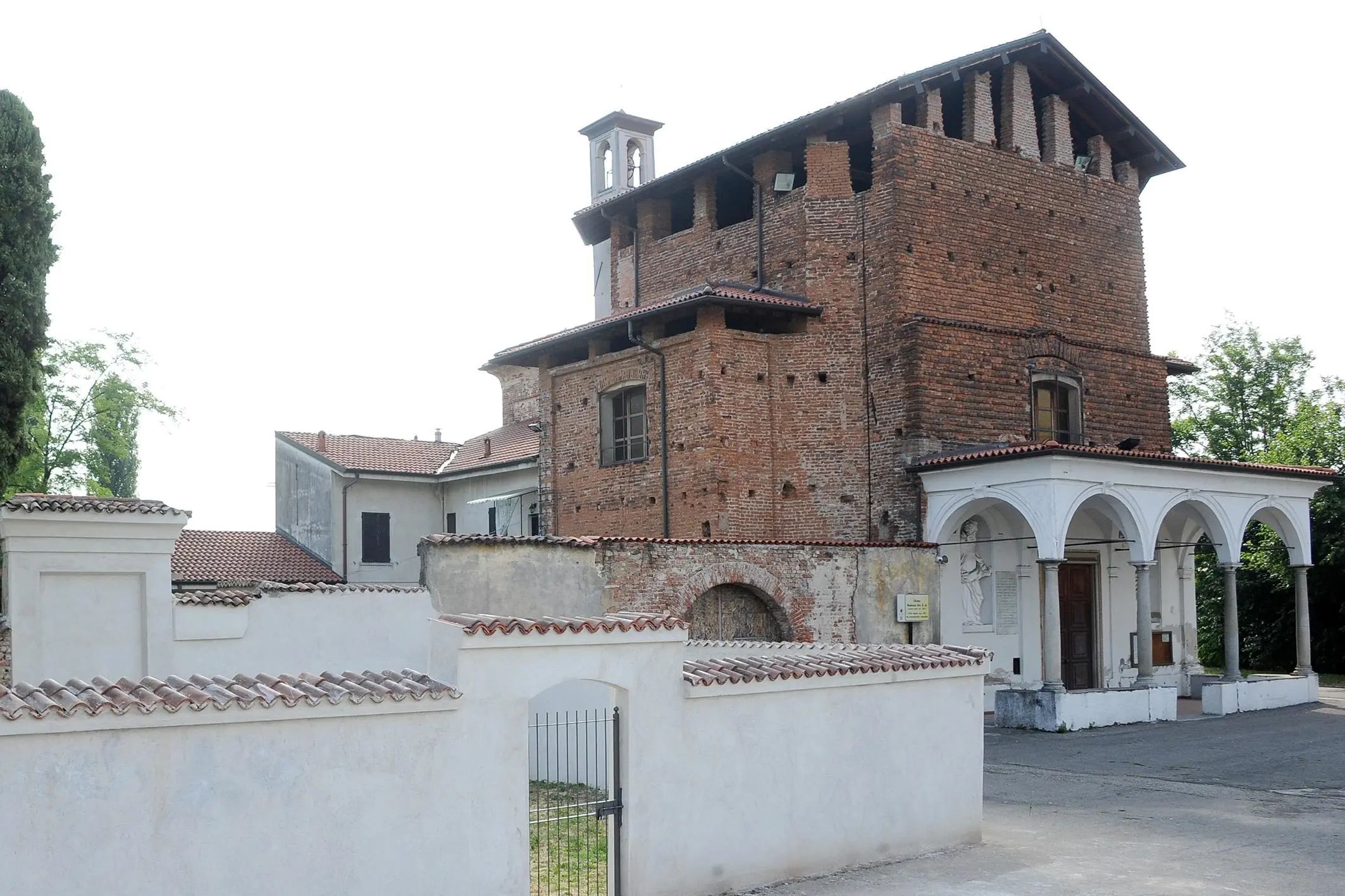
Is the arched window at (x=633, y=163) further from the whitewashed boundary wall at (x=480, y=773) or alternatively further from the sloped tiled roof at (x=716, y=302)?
the whitewashed boundary wall at (x=480, y=773)

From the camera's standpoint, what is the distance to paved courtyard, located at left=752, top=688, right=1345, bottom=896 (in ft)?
34.7

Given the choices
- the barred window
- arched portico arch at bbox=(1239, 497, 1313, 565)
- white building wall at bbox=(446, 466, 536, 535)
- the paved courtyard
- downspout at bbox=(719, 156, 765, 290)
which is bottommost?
the paved courtyard

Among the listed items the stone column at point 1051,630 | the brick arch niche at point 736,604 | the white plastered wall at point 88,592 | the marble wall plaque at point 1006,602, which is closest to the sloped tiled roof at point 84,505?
the white plastered wall at point 88,592

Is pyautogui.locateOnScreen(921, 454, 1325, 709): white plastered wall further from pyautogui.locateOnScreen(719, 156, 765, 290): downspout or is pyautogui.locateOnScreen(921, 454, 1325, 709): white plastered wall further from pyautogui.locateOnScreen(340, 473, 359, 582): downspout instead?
pyautogui.locateOnScreen(340, 473, 359, 582): downspout

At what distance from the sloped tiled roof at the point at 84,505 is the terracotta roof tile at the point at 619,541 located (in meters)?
3.36

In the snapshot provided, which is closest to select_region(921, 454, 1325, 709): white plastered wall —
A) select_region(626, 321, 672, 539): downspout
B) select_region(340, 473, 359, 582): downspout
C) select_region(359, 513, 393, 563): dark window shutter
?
select_region(626, 321, 672, 539): downspout

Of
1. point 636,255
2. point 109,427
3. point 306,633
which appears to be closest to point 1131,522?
point 636,255

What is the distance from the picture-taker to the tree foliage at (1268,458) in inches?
1313

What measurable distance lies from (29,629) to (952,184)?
16.7m

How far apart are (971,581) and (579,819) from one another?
13.0 meters

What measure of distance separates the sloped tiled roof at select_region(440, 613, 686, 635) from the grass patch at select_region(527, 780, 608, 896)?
3.84ft

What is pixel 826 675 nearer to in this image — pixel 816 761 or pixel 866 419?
pixel 816 761

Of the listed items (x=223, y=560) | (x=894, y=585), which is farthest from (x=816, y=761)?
(x=223, y=560)

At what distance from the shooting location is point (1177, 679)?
83.3 ft
